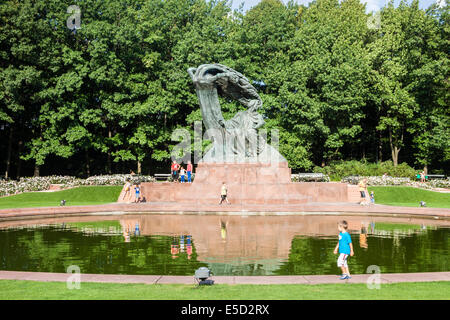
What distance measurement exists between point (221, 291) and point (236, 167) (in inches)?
801

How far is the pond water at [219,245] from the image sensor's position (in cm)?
1046

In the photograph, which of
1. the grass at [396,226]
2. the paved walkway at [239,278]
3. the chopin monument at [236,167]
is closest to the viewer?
the paved walkway at [239,278]

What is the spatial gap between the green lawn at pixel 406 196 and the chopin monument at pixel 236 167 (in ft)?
16.6

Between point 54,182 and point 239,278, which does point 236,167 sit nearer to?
point 54,182

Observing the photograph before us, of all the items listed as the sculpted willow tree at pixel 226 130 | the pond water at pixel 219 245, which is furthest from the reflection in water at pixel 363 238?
the sculpted willow tree at pixel 226 130

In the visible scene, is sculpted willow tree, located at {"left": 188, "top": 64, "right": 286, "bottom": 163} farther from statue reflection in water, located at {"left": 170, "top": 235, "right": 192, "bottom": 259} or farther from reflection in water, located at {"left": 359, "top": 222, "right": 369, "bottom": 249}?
statue reflection in water, located at {"left": 170, "top": 235, "right": 192, "bottom": 259}

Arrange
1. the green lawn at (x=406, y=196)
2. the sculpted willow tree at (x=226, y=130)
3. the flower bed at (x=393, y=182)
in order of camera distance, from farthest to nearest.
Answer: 1. the flower bed at (x=393, y=182)
2. the green lawn at (x=406, y=196)
3. the sculpted willow tree at (x=226, y=130)

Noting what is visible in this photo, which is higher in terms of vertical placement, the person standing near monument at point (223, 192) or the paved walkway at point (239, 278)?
the person standing near monument at point (223, 192)

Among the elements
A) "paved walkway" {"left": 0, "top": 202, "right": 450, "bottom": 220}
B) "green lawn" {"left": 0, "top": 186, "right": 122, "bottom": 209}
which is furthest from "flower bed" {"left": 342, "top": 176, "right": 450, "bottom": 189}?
"green lawn" {"left": 0, "top": 186, "right": 122, "bottom": 209}

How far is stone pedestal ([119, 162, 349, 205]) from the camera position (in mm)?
27406

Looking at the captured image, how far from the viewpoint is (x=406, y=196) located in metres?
33.4

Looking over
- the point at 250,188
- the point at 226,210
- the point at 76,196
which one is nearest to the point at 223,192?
the point at 250,188

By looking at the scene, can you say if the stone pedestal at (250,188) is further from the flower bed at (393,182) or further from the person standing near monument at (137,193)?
the flower bed at (393,182)
